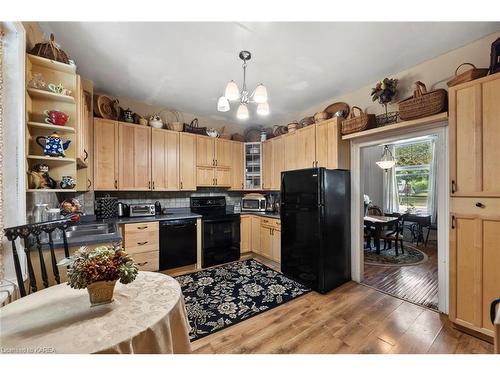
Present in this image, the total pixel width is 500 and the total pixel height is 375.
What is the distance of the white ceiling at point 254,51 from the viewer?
1.73 meters

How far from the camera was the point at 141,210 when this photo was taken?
305 cm

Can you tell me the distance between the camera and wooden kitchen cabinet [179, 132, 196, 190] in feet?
11.3

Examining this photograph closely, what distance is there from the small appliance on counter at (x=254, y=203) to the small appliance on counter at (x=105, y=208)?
2.10 metres

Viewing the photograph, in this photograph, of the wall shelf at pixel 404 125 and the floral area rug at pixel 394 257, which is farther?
the floral area rug at pixel 394 257

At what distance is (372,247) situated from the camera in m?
4.56

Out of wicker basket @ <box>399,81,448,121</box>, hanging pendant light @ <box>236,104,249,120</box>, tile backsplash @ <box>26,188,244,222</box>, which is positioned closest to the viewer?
tile backsplash @ <box>26,188,244,222</box>

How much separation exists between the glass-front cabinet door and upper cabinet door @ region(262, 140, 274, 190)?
0.32 feet

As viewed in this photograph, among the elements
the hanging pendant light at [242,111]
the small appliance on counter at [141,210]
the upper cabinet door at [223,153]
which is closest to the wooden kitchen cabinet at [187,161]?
the upper cabinet door at [223,153]

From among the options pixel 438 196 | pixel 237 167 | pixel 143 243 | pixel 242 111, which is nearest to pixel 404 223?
pixel 438 196

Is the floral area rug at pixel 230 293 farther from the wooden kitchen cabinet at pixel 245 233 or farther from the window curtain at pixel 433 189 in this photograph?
the window curtain at pixel 433 189

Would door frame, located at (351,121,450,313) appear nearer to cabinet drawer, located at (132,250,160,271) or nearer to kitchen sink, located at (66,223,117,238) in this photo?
cabinet drawer, located at (132,250,160,271)

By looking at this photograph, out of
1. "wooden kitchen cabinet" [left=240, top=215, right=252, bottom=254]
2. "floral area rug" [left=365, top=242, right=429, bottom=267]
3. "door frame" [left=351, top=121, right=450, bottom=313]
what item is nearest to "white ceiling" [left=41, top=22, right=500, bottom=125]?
"door frame" [left=351, top=121, right=450, bottom=313]
